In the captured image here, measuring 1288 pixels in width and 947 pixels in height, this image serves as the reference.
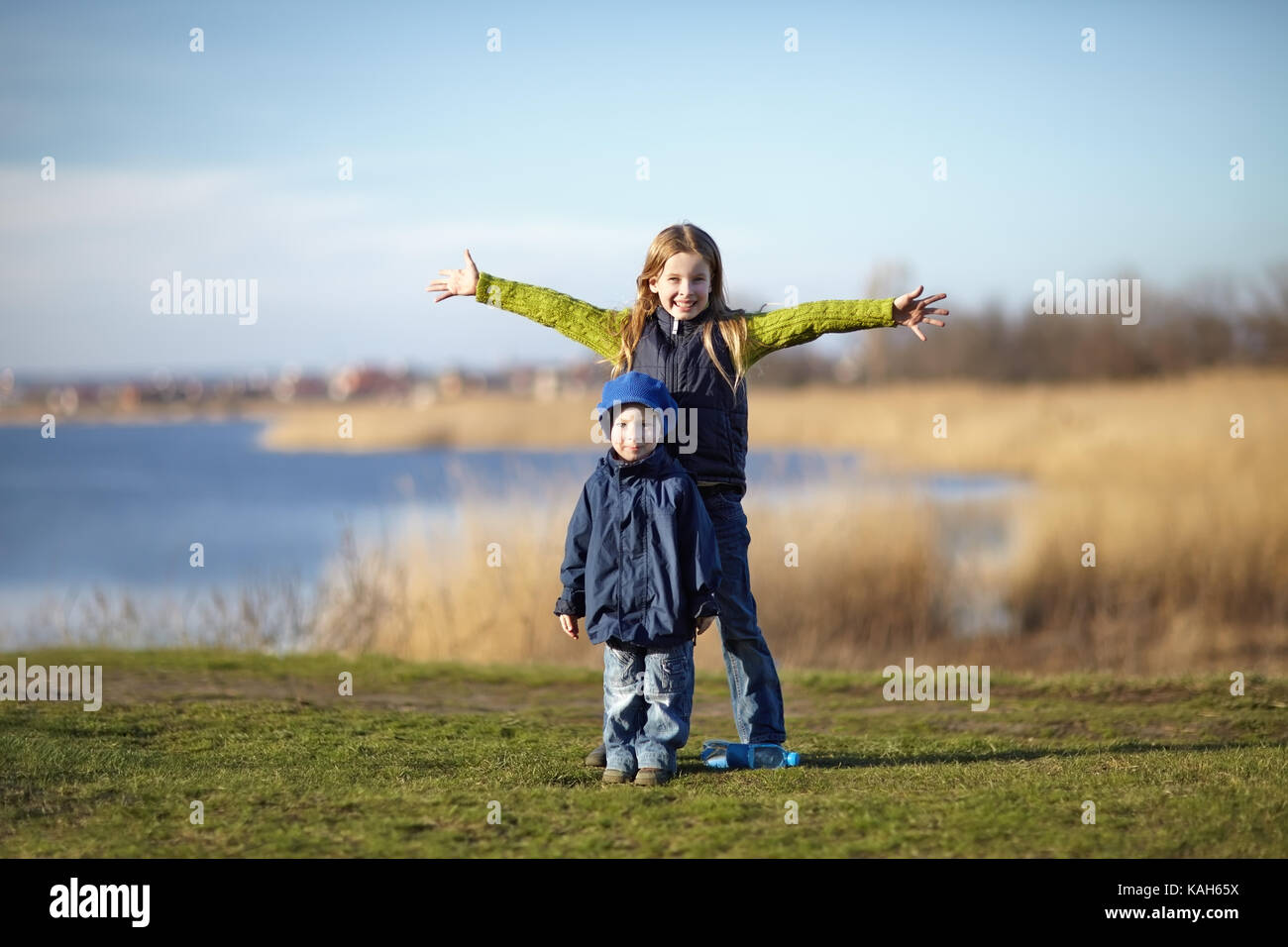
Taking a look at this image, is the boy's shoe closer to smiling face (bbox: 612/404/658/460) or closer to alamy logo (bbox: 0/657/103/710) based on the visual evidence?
smiling face (bbox: 612/404/658/460)

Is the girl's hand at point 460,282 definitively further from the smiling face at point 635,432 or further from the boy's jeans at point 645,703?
the boy's jeans at point 645,703

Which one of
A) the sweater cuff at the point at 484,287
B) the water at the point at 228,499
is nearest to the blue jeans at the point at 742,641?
the sweater cuff at the point at 484,287

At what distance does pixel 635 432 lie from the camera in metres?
4.58

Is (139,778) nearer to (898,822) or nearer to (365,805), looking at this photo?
(365,805)

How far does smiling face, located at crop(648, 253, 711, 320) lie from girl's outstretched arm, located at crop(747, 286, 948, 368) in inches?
9.8

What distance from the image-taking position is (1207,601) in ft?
38.3

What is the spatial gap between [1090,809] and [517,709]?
3236 mm

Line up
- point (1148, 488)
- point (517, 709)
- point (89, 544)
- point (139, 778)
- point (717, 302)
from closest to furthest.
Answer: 1. point (139, 778)
2. point (717, 302)
3. point (517, 709)
4. point (1148, 488)
5. point (89, 544)

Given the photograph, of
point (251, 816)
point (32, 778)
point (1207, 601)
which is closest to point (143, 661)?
point (32, 778)

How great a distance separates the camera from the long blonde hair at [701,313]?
16.2ft

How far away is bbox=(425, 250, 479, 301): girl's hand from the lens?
5.38 meters

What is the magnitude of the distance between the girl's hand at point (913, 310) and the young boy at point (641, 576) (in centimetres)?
99
